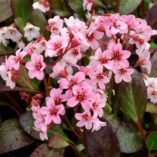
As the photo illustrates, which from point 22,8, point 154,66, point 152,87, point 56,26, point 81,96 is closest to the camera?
point 81,96

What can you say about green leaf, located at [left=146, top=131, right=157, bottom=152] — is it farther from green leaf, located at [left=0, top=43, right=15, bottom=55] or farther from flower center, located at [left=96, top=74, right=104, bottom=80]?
green leaf, located at [left=0, top=43, right=15, bottom=55]

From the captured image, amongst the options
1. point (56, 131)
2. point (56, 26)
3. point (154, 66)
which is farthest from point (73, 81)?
point (154, 66)

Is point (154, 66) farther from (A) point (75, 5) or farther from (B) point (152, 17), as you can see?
(A) point (75, 5)

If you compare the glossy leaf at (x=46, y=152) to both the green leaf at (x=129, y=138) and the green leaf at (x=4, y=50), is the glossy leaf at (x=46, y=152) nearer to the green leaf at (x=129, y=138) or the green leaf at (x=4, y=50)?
the green leaf at (x=129, y=138)

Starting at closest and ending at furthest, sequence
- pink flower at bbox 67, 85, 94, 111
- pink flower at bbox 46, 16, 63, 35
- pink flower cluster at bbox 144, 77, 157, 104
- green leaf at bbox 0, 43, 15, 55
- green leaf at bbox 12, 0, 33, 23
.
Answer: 1. pink flower at bbox 67, 85, 94, 111
2. pink flower at bbox 46, 16, 63, 35
3. pink flower cluster at bbox 144, 77, 157, 104
4. green leaf at bbox 0, 43, 15, 55
5. green leaf at bbox 12, 0, 33, 23

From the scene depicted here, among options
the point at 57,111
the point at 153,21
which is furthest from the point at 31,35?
the point at 153,21

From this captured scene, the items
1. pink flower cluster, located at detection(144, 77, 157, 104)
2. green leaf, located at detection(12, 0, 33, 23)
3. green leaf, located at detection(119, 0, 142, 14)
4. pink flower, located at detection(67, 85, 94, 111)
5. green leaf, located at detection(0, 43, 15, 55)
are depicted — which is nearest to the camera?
pink flower, located at detection(67, 85, 94, 111)

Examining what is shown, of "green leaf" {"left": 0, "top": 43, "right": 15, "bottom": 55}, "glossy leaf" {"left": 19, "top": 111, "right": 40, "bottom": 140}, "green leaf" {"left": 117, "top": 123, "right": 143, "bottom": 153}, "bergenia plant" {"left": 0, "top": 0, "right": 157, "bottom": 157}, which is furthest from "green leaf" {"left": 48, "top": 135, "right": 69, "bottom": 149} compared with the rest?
"green leaf" {"left": 0, "top": 43, "right": 15, "bottom": 55}
